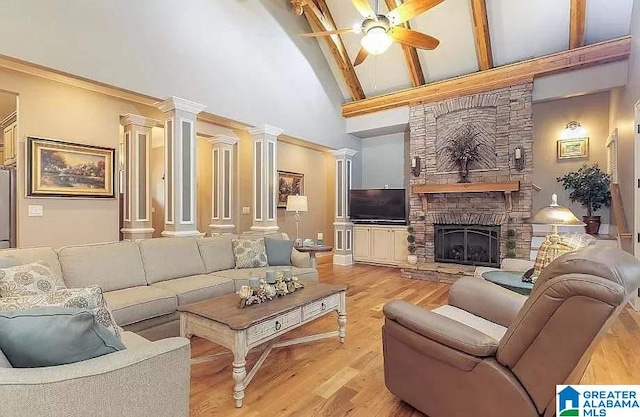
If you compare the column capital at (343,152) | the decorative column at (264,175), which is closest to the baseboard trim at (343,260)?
the decorative column at (264,175)

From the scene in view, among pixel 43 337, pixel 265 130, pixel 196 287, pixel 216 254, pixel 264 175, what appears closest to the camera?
pixel 43 337

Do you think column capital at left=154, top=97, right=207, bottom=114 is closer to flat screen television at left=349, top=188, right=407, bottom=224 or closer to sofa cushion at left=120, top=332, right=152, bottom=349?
sofa cushion at left=120, top=332, right=152, bottom=349

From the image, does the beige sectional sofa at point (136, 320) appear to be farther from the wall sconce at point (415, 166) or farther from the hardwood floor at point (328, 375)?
the wall sconce at point (415, 166)

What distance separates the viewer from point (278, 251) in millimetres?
4141

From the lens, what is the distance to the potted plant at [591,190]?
499cm

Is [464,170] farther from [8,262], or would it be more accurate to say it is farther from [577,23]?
[8,262]

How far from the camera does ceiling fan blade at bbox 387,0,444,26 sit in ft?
10.4

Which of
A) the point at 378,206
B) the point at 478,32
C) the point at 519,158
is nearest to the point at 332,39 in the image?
the point at 478,32

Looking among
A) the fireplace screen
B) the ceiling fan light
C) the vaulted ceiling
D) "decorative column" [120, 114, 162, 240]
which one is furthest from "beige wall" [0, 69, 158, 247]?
the fireplace screen

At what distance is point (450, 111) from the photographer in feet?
19.5

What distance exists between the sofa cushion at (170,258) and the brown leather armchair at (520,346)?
7.53 ft

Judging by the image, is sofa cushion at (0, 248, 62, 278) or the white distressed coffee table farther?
sofa cushion at (0, 248, 62, 278)

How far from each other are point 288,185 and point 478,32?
13.5 ft

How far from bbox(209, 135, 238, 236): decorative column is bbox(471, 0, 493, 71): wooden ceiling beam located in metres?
4.22
